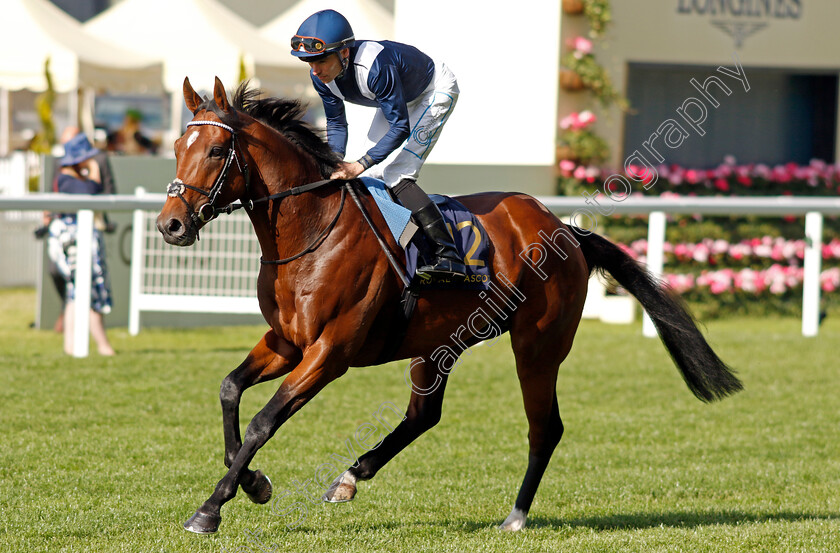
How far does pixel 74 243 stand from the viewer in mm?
8500

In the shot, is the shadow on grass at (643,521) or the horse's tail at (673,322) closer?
the shadow on grass at (643,521)

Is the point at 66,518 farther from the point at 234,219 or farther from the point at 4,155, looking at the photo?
the point at 4,155

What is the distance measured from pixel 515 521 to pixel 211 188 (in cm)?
196

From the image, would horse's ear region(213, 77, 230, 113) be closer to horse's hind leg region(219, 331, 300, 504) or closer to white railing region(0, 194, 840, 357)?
horse's hind leg region(219, 331, 300, 504)

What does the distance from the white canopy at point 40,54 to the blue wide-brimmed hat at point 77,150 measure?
638cm

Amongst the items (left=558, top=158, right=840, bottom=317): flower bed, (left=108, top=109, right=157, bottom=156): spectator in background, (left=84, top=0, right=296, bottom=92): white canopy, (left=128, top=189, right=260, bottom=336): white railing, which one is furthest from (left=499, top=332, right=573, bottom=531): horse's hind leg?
(left=108, top=109, right=157, bottom=156): spectator in background

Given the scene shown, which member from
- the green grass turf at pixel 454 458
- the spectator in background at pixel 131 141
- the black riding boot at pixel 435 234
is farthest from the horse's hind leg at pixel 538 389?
the spectator in background at pixel 131 141

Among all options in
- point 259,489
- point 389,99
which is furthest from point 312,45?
point 259,489

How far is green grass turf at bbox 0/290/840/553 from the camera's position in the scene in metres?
4.38

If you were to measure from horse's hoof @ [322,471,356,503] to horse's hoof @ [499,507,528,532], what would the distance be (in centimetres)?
66

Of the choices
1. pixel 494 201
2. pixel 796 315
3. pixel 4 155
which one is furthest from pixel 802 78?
pixel 4 155

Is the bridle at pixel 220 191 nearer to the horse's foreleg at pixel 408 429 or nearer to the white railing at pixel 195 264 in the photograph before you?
the horse's foreleg at pixel 408 429

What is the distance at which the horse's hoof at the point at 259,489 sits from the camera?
13.3 ft

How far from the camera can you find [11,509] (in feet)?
14.8
